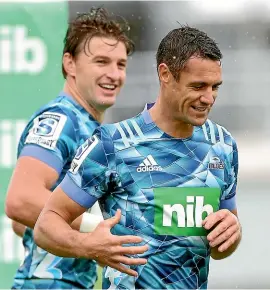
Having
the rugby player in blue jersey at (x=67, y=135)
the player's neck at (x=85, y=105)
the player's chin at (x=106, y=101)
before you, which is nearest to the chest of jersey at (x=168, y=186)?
the rugby player in blue jersey at (x=67, y=135)

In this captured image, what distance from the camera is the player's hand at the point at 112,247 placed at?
348 centimetres

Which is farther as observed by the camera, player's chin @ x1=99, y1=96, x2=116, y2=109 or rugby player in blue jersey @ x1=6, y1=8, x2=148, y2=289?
player's chin @ x1=99, y1=96, x2=116, y2=109

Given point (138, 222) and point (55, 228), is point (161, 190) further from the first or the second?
point (55, 228)

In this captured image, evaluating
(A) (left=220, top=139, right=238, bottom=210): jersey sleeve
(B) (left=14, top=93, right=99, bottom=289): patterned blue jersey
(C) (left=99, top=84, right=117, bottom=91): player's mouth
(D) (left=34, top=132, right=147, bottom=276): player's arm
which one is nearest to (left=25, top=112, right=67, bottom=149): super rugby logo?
(B) (left=14, top=93, right=99, bottom=289): patterned blue jersey

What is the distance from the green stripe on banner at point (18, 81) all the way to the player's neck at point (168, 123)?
8.44 ft

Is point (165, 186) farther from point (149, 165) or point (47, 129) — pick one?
point (47, 129)

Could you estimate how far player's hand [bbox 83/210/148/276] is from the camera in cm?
348

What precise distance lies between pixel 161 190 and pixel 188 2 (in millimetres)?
6313

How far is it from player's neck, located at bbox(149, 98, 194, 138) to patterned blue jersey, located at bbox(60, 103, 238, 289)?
19mm

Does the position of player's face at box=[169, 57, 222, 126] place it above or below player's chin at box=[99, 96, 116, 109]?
below

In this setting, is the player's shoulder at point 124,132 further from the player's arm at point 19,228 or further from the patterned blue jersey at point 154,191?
the player's arm at point 19,228

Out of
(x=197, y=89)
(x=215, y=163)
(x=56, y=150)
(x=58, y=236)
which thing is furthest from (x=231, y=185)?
(x=56, y=150)

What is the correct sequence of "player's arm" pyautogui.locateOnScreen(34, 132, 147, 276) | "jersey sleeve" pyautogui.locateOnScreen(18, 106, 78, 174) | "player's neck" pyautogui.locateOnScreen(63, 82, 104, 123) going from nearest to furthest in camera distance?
"player's arm" pyautogui.locateOnScreen(34, 132, 147, 276)
"jersey sleeve" pyautogui.locateOnScreen(18, 106, 78, 174)
"player's neck" pyautogui.locateOnScreen(63, 82, 104, 123)

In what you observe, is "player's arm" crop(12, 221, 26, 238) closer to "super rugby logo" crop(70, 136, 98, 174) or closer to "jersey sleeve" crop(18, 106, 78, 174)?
"jersey sleeve" crop(18, 106, 78, 174)
